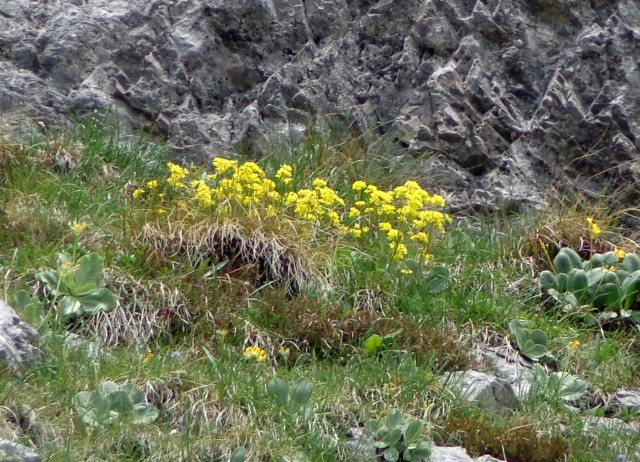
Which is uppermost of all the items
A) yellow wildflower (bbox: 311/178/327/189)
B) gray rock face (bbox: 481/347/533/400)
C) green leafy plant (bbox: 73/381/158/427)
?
yellow wildflower (bbox: 311/178/327/189)

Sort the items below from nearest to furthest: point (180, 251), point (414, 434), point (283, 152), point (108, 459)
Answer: point (108, 459), point (414, 434), point (180, 251), point (283, 152)

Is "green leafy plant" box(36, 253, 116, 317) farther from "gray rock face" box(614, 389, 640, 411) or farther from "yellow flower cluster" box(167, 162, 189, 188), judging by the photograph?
"gray rock face" box(614, 389, 640, 411)

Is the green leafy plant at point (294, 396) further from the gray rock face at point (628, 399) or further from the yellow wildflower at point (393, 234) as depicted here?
the gray rock face at point (628, 399)

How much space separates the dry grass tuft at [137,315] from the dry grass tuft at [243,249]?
0.37 metres

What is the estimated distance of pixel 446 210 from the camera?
783 centimetres

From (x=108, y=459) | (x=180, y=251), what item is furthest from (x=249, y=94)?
(x=108, y=459)

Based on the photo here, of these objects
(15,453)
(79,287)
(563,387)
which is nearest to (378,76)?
(563,387)

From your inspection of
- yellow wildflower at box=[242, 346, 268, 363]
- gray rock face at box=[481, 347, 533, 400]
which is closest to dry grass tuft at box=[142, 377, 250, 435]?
yellow wildflower at box=[242, 346, 268, 363]

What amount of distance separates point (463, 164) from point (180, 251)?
258cm

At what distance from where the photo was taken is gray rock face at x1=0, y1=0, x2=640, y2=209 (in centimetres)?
800

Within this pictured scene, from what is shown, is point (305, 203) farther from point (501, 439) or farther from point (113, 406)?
point (113, 406)

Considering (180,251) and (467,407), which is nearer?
(467,407)

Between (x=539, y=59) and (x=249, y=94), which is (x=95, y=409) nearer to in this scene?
(x=249, y=94)

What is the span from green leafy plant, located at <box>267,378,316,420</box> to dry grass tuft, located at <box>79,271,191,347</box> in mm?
1040
